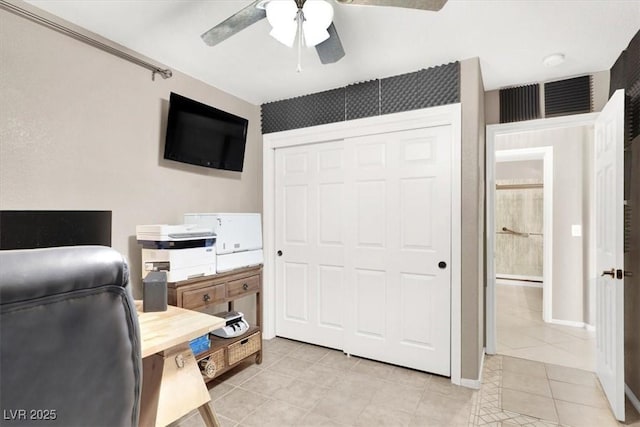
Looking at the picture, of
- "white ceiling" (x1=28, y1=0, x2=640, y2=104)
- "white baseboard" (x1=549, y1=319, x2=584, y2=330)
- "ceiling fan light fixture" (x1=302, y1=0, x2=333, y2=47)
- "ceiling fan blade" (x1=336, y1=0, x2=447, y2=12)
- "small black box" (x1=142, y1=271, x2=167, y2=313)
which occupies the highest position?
"white ceiling" (x1=28, y1=0, x2=640, y2=104)

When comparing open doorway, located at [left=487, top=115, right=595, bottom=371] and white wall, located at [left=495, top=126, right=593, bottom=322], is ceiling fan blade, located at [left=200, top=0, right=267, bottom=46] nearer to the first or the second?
open doorway, located at [left=487, top=115, right=595, bottom=371]

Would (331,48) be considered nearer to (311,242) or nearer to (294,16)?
(294,16)

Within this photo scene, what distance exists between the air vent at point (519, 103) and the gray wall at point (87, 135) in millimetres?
2755

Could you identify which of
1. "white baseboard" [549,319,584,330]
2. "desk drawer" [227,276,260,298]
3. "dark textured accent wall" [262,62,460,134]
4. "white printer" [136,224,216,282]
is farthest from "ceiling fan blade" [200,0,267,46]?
"white baseboard" [549,319,584,330]

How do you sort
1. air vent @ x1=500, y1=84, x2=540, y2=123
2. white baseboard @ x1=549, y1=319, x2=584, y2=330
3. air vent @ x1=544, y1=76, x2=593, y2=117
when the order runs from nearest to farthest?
air vent @ x1=544, y1=76, x2=593, y2=117
air vent @ x1=500, y1=84, x2=540, y2=123
white baseboard @ x1=549, y1=319, x2=584, y2=330

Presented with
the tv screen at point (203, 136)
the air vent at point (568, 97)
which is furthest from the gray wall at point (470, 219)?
the tv screen at point (203, 136)

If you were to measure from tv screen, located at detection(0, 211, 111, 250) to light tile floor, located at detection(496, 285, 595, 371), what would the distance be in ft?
11.5

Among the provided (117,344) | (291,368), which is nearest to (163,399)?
(117,344)

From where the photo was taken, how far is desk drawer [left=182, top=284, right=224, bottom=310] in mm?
2244

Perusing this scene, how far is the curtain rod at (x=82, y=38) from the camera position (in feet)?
5.69

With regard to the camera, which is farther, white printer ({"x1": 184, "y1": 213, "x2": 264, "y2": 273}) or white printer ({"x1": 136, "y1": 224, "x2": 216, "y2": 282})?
white printer ({"x1": 184, "y1": 213, "x2": 264, "y2": 273})

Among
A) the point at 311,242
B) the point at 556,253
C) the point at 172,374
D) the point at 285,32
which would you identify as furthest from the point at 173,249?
→ the point at 556,253

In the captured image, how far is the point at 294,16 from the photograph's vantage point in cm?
153

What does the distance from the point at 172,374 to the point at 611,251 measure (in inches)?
109
